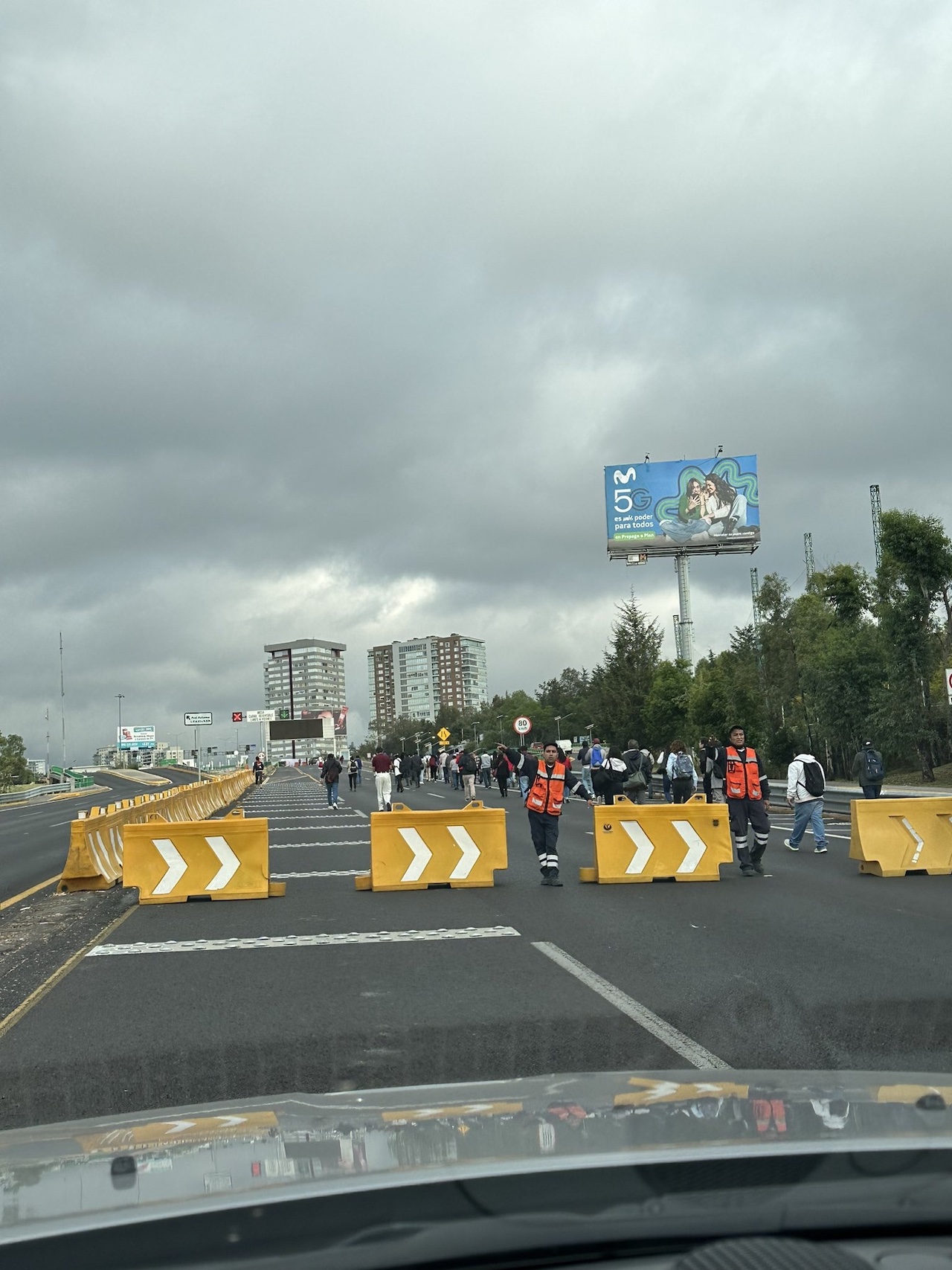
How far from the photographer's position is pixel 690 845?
1527cm

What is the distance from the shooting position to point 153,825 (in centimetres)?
1409

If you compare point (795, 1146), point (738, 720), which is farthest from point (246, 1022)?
point (738, 720)

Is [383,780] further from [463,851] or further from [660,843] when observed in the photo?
[660,843]

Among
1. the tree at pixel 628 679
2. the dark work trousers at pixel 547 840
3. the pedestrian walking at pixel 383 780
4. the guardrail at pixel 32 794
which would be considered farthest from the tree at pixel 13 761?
the dark work trousers at pixel 547 840

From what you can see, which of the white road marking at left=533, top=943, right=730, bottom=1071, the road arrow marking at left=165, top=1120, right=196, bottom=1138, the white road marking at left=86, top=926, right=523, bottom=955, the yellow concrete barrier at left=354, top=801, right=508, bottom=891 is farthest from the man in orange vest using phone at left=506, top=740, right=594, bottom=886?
the road arrow marking at left=165, top=1120, right=196, bottom=1138

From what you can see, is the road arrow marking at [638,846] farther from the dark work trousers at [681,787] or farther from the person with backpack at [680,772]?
the dark work trousers at [681,787]

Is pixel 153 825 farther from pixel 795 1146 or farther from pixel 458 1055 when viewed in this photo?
pixel 795 1146

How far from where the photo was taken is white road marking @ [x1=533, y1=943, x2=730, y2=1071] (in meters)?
6.26

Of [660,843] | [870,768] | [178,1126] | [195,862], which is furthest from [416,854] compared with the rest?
[178,1126]

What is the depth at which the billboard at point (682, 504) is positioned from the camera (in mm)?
56594

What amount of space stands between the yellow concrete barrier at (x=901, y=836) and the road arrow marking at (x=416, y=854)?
5453 mm

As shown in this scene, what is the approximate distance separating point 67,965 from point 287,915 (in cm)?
302

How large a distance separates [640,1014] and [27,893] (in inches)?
426

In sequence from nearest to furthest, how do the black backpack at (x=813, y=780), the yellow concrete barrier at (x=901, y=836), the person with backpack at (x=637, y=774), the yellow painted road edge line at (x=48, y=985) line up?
the yellow painted road edge line at (x=48, y=985), the yellow concrete barrier at (x=901, y=836), the black backpack at (x=813, y=780), the person with backpack at (x=637, y=774)
